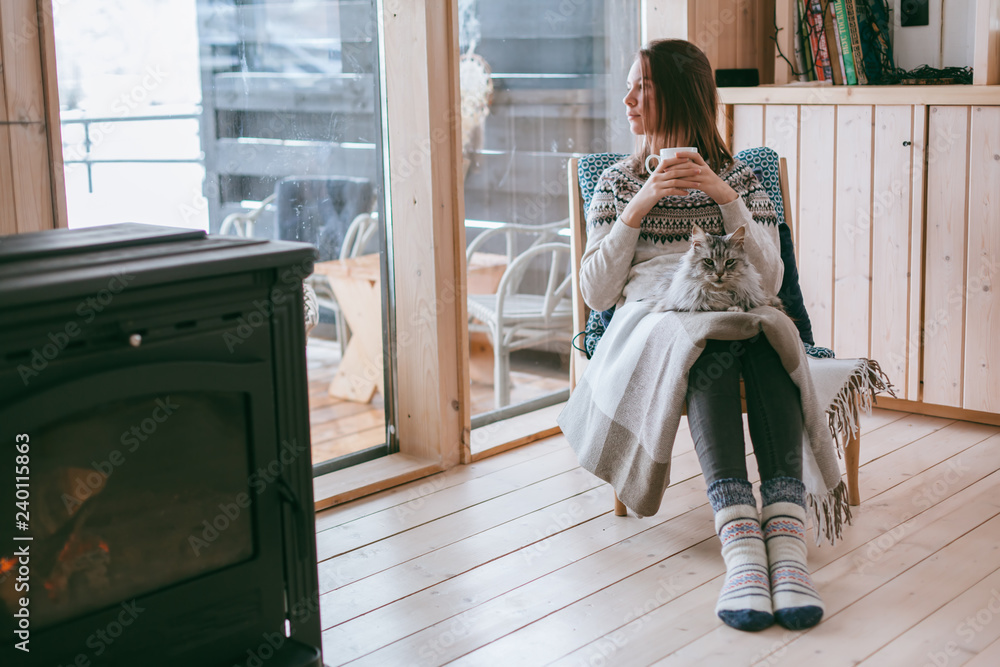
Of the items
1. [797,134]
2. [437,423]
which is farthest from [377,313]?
[797,134]

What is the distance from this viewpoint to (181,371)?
4.50 ft

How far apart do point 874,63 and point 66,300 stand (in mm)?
2705

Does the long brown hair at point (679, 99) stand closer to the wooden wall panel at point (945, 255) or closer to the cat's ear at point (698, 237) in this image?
the cat's ear at point (698, 237)

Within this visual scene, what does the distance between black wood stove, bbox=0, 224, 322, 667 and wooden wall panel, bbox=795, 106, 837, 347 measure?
209 centimetres

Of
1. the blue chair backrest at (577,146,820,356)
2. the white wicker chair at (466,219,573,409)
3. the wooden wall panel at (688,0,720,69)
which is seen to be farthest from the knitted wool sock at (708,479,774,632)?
the wooden wall panel at (688,0,720,69)

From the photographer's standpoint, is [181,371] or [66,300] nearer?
[66,300]

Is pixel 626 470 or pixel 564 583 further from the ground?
pixel 626 470

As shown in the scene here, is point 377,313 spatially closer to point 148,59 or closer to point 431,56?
point 431,56

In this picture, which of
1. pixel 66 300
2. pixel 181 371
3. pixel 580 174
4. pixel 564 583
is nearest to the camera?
pixel 66 300

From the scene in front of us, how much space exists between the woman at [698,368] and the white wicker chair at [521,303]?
0.83m

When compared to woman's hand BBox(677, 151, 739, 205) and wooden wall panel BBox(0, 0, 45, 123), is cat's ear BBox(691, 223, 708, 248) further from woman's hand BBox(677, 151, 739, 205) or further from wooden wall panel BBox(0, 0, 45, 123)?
wooden wall panel BBox(0, 0, 45, 123)

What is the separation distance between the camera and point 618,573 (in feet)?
6.95

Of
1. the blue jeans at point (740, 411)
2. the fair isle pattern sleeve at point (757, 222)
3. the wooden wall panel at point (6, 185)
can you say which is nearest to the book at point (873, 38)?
the fair isle pattern sleeve at point (757, 222)

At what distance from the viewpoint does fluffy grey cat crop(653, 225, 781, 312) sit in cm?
210
